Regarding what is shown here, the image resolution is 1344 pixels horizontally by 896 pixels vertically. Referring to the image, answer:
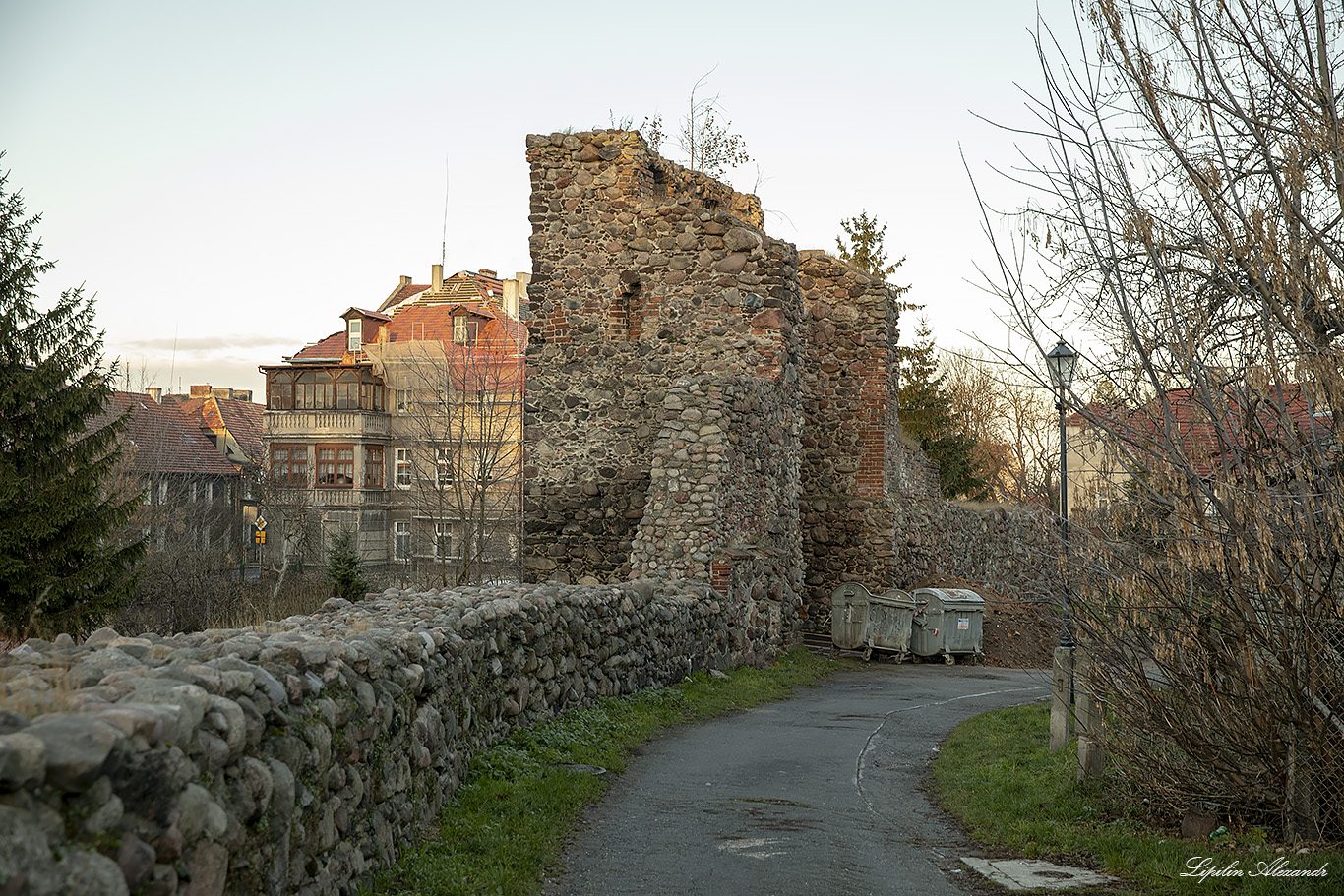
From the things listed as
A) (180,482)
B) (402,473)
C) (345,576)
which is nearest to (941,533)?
(345,576)

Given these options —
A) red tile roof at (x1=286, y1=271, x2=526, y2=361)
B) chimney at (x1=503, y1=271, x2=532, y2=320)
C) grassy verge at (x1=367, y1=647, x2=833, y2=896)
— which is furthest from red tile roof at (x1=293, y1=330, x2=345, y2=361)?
grassy verge at (x1=367, y1=647, x2=833, y2=896)

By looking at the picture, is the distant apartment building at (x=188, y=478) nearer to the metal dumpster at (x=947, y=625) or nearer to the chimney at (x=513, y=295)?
the chimney at (x=513, y=295)

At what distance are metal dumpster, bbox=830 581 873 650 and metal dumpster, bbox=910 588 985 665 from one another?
91 centimetres

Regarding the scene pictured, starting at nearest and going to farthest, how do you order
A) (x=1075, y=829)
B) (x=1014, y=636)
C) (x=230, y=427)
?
(x=1075, y=829)
(x=1014, y=636)
(x=230, y=427)

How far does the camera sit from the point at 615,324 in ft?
58.7

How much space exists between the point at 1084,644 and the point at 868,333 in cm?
1458

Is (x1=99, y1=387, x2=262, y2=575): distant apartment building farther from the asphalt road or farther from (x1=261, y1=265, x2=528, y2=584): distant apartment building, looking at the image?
the asphalt road

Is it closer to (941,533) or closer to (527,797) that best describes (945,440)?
(941,533)

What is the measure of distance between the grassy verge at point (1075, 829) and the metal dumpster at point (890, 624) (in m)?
7.86

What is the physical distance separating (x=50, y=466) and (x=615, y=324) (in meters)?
11.9

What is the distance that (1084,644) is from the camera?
729cm

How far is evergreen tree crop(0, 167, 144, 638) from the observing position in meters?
19.6

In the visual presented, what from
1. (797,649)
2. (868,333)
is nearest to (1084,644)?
(797,649)

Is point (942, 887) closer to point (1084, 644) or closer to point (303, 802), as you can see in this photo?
point (1084, 644)
